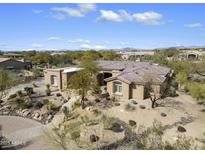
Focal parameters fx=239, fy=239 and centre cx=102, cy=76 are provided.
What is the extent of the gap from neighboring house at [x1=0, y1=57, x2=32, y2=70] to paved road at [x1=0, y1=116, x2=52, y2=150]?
30.4 m

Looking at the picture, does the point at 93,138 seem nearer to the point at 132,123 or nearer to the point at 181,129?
the point at 132,123

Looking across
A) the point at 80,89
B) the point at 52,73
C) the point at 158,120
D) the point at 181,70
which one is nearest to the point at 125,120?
the point at 158,120

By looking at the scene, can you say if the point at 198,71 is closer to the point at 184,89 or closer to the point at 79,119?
the point at 184,89

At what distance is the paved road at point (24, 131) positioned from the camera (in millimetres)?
18403

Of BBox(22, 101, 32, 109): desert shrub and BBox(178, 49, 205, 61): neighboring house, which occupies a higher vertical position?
BBox(178, 49, 205, 61): neighboring house

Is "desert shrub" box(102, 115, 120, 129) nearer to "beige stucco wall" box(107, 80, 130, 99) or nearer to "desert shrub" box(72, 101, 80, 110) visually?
"desert shrub" box(72, 101, 80, 110)

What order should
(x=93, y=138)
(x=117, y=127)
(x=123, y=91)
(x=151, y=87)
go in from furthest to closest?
(x=123, y=91)
(x=151, y=87)
(x=117, y=127)
(x=93, y=138)

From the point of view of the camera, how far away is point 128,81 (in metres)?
27.7

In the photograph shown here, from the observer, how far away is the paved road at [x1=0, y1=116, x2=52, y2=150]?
18403 mm

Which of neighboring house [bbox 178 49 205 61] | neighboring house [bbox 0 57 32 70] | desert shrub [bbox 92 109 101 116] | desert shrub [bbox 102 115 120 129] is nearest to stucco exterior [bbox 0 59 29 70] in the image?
neighboring house [bbox 0 57 32 70]

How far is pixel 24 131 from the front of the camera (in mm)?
21328

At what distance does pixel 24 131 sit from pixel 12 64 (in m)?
37.4

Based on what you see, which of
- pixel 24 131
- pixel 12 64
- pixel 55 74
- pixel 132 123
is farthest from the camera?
pixel 12 64

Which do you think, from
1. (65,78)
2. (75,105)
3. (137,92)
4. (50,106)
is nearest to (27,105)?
(50,106)
